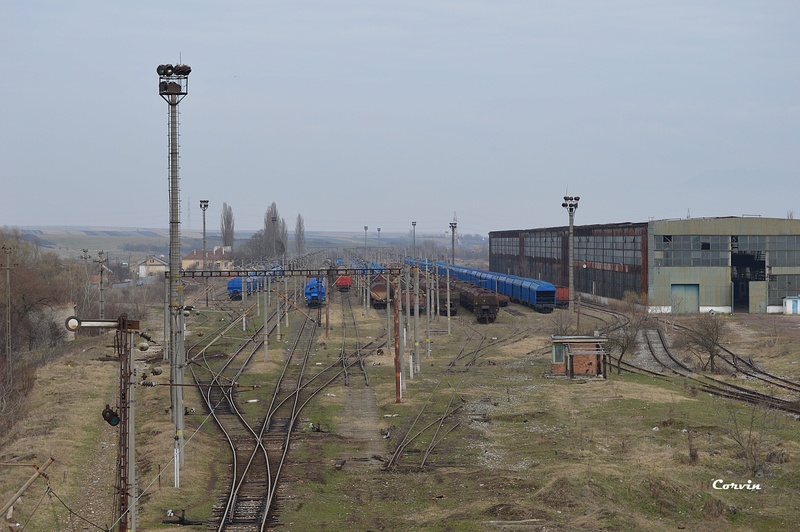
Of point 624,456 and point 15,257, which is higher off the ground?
point 15,257

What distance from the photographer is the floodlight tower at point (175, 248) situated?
1953 centimetres

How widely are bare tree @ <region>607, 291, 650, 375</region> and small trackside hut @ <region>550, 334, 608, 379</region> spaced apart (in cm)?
206

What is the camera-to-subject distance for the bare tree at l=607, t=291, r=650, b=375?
4005 cm

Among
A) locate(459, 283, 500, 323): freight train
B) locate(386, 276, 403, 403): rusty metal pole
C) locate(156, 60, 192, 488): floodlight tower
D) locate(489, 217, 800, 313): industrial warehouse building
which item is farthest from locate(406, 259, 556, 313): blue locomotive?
locate(156, 60, 192, 488): floodlight tower

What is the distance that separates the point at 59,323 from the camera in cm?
5300

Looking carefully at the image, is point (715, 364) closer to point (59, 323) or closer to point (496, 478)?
point (496, 478)

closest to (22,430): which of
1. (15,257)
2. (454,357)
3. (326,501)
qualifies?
(326,501)

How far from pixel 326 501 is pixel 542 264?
77.7 m

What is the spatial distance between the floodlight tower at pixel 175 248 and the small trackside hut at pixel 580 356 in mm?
18962

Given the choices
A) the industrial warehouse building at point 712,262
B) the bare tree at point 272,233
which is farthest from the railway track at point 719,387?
the bare tree at point 272,233

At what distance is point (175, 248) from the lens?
20.7 metres

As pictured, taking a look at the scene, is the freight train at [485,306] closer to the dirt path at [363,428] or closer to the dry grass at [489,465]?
the dry grass at [489,465]

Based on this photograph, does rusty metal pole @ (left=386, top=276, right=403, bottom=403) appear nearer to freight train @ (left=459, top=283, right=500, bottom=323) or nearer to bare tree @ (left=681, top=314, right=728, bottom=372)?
bare tree @ (left=681, top=314, right=728, bottom=372)

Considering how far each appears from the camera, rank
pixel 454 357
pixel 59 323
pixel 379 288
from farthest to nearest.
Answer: pixel 379 288, pixel 59 323, pixel 454 357
